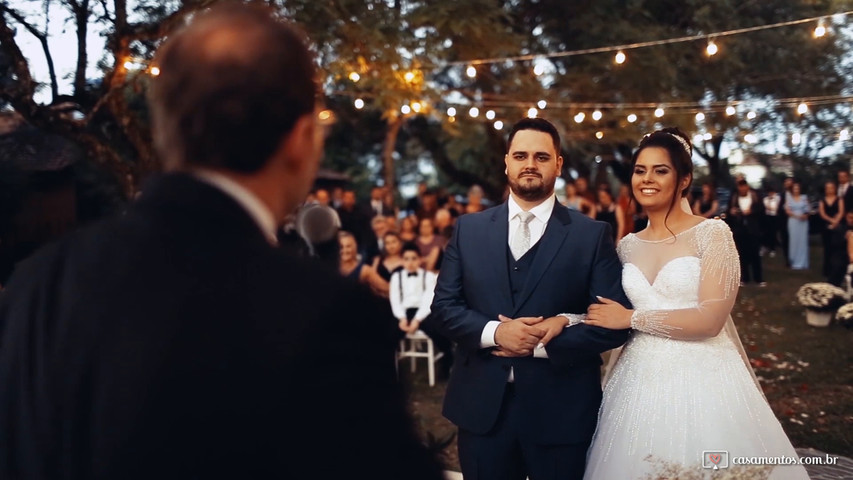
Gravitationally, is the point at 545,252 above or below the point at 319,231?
below

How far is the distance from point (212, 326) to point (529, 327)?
1.94 metres

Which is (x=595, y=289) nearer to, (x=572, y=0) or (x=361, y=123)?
(x=572, y=0)

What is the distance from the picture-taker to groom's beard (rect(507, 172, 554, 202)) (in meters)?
3.11

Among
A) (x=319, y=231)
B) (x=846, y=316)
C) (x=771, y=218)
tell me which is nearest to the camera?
(x=319, y=231)

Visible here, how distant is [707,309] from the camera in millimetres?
3008

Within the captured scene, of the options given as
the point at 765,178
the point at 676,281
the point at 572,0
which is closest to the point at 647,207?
the point at 676,281

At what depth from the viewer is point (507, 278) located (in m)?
3.05

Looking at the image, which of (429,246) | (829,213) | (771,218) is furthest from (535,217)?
(771,218)

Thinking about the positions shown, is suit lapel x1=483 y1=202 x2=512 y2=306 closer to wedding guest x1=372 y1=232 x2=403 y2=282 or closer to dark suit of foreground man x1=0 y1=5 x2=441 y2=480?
dark suit of foreground man x1=0 y1=5 x2=441 y2=480

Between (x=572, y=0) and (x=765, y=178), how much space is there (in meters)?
19.1

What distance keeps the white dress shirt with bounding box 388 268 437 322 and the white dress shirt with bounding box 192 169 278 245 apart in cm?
645

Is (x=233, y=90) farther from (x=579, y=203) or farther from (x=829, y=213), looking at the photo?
(x=829, y=213)

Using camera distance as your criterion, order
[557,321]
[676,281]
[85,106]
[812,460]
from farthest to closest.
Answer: [85,106]
[812,460]
[676,281]
[557,321]

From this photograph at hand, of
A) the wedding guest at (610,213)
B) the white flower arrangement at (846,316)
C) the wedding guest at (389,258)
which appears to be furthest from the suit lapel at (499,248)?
the wedding guest at (610,213)
